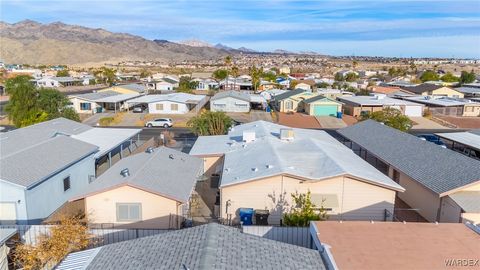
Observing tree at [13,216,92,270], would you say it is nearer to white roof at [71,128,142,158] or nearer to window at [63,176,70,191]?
window at [63,176,70,191]

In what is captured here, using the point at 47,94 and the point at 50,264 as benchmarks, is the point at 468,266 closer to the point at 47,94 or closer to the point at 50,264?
the point at 50,264

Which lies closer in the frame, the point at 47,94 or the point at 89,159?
the point at 89,159

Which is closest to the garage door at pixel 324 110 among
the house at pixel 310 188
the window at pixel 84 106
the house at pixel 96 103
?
the house at pixel 96 103

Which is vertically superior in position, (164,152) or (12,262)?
(164,152)

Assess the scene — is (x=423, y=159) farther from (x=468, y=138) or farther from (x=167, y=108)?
(x=167, y=108)

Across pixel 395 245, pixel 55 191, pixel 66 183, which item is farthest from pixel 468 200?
pixel 66 183

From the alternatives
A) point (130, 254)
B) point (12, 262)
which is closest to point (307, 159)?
point (130, 254)
